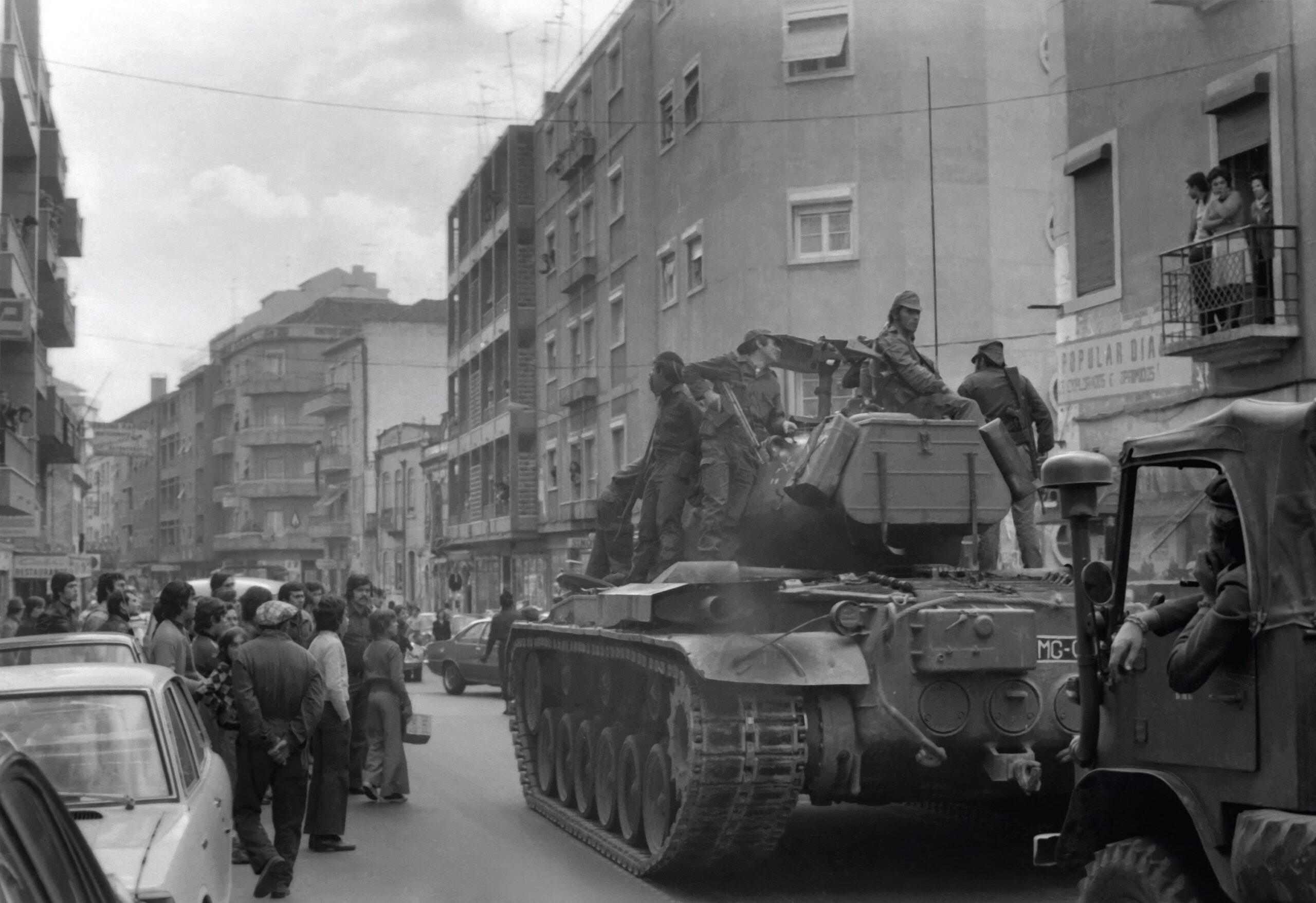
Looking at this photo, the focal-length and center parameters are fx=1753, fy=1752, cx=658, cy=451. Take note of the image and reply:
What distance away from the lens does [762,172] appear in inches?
1132

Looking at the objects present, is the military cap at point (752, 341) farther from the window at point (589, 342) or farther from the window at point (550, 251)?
the window at point (550, 251)

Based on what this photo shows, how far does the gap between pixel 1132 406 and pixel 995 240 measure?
10.7m

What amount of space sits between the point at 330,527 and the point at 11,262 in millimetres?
50864

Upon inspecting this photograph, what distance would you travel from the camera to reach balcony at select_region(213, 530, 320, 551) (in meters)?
83.6

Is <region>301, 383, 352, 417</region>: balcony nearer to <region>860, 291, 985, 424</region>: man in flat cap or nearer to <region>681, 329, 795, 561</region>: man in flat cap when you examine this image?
<region>681, 329, 795, 561</region>: man in flat cap

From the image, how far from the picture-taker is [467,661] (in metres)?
27.6

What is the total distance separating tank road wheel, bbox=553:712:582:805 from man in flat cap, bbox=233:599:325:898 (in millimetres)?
3118

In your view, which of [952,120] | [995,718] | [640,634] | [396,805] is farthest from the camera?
[952,120]

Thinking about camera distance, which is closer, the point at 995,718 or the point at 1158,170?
the point at 995,718

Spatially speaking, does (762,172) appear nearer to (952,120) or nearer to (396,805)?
(952,120)

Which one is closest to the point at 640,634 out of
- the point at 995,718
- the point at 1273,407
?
the point at 995,718

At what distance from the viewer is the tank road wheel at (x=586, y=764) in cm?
1173

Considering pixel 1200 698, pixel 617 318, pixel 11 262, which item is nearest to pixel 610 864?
pixel 1200 698

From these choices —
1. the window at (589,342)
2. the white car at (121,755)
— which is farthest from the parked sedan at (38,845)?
the window at (589,342)
